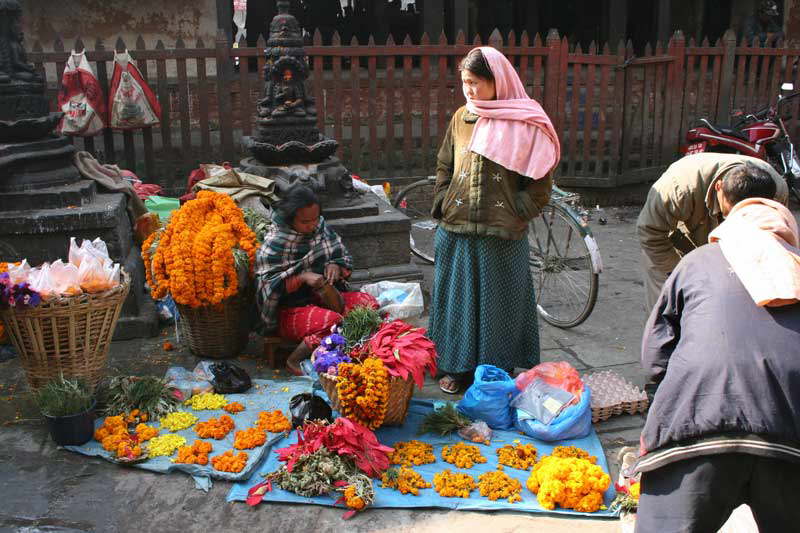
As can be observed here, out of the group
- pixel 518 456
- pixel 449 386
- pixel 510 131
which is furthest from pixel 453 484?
pixel 510 131

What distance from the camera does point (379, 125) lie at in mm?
10562

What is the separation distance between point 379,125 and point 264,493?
773 centimetres

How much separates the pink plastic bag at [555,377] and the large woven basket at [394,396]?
2.04 feet

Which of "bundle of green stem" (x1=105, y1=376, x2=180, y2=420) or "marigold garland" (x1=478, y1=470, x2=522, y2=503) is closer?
"marigold garland" (x1=478, y1=470, x2=522, y2=503)

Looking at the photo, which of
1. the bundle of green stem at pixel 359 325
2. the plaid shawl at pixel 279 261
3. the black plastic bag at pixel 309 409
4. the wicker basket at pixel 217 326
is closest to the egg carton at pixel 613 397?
the bundle of green stem at pixel 359 325

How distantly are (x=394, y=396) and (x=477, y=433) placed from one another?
1.59 feet

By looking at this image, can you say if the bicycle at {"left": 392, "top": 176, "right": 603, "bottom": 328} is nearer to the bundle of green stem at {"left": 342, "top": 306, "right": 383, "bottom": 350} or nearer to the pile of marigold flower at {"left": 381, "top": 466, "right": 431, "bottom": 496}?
the bundle of green stem at {"left": 342, "top": 306, "right": 383, "bottom": 350}

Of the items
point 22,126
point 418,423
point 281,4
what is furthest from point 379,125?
point 418,423

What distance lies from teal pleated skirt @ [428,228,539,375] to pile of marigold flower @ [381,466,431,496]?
0.97 metres

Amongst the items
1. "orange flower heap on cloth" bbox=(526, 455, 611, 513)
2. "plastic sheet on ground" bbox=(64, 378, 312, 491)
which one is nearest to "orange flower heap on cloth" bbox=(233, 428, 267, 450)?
"plastic sheet on ground" bbox=(64, 378, 312, 491)

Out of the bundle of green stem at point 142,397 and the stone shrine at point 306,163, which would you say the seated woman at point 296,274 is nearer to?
the bundle of green stem at point 142,397

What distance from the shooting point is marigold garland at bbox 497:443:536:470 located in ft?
12.1

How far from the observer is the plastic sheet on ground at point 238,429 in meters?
3.58

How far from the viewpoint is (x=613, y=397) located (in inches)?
166
